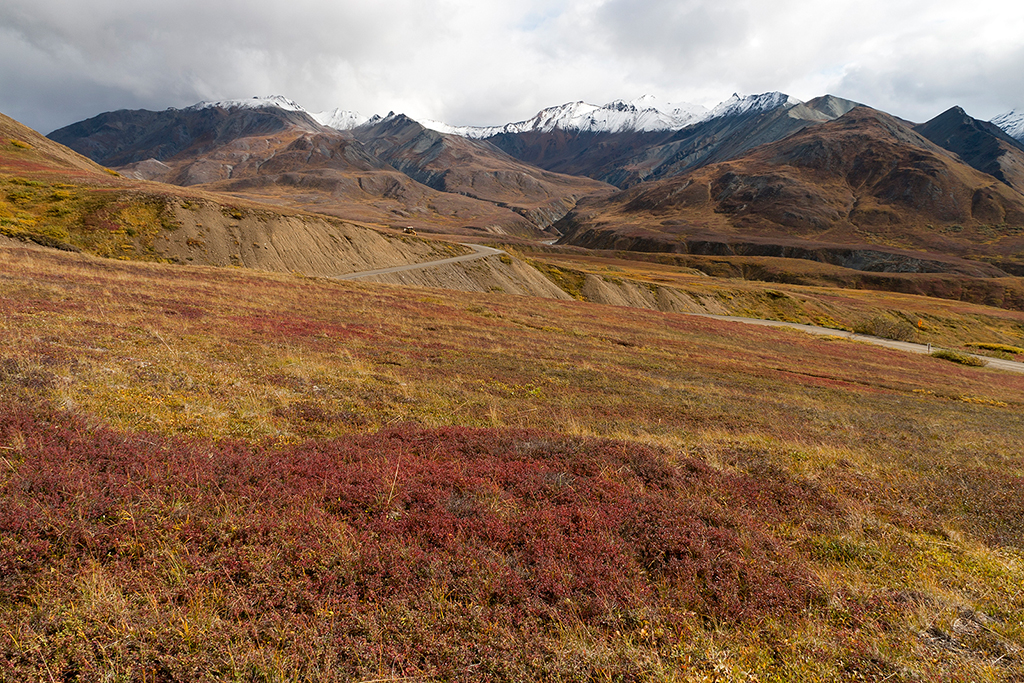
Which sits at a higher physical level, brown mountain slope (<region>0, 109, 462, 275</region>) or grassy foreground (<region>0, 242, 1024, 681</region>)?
brown mountain slope (<region>0, 109, 462, 275</region>)

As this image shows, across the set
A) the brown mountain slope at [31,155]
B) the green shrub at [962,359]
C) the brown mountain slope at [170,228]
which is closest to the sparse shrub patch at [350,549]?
the brown mountain slope at [170,228]

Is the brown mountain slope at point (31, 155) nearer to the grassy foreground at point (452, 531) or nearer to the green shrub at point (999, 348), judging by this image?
the grassy foreground at point (452, 531)

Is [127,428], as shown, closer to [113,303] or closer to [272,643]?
[272,643]

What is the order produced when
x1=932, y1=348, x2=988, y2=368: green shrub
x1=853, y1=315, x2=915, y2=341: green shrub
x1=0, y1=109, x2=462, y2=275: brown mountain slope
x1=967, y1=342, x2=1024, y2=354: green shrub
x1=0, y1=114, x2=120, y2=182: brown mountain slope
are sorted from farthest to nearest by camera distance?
x1=0, y1=114, x2=120, y2=182: brown mountain slope
x1=853, y1=315, x2=915, y2=341: green shrub
x1=967, y1=342, x2=1024, y2=354: green shrub
x1=932, y1=348, x2=988, y2=368: green shrub
x1=0, y1=109, x2=462, y2=275: brown mountain slope

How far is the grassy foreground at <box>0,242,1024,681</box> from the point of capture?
14.1ft

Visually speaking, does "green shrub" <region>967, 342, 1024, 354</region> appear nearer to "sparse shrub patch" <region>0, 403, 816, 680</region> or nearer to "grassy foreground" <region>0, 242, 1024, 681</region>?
"grassy foreground" <region>0, 242, 1024, 681</region>

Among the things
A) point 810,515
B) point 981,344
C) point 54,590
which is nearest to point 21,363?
point 54,590

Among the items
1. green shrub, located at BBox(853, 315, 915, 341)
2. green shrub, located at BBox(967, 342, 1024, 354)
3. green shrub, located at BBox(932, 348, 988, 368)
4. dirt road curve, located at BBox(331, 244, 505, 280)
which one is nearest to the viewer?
green shrub, located at BBox(932, 348, 988, 368)

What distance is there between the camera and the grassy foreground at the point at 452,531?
14.1 ft

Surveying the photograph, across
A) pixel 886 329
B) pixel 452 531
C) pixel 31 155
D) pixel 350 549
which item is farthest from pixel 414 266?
pixel 31 155

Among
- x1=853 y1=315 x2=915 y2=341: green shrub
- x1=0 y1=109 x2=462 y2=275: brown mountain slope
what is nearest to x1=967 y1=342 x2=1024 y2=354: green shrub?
x1=853 y1=315 x2=915 y2=341: green shrub

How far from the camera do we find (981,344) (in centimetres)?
6291

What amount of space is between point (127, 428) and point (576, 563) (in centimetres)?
755

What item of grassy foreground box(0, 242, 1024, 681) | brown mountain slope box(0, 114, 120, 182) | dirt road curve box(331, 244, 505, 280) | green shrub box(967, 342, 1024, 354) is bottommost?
green shrub box(967, 342, 1024, 354)
